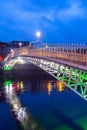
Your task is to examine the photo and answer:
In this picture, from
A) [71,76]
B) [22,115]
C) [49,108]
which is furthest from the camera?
[49,108]

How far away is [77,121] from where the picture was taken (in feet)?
100

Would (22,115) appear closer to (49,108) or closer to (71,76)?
(49,108)

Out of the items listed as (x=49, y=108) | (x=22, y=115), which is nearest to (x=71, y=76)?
(x=22, y=115)

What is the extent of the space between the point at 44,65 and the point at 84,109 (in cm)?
777

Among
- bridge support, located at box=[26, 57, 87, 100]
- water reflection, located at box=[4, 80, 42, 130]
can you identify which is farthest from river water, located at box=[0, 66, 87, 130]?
bridge support, located at box=[26, 57, 87, 100]

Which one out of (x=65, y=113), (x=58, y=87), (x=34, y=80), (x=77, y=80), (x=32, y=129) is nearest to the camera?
(x=77, y=80)

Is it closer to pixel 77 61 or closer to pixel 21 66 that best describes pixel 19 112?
pixel 77 61

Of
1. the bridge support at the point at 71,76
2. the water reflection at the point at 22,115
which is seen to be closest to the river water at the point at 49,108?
the water reflection at the point at 22,115

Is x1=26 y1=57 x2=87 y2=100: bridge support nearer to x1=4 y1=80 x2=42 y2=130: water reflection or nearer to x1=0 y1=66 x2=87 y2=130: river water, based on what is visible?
x1=0 y1=66 x2=87 y2=130: river water

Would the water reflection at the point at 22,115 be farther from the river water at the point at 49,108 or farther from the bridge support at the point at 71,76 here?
the bridge support at the point at 71,76

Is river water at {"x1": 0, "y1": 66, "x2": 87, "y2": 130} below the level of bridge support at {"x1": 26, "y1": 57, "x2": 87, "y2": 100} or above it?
below

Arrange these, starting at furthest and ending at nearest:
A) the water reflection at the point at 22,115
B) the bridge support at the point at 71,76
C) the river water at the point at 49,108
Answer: the river water at the point at 49,108
the water reflection at the point at 22,115
the bridge support at the point at 71,76

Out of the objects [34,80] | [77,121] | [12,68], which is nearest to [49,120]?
[77,121]

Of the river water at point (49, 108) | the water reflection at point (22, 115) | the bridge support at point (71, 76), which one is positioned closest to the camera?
the bridge support at point (71, 76)
